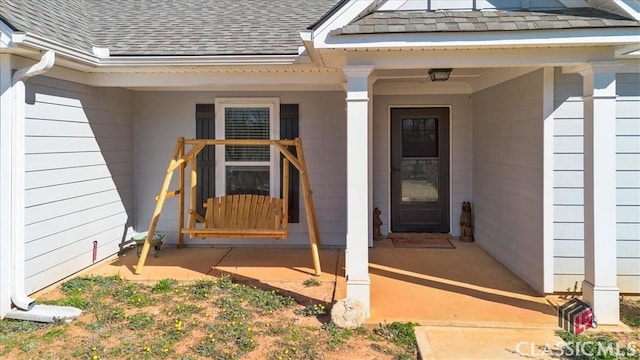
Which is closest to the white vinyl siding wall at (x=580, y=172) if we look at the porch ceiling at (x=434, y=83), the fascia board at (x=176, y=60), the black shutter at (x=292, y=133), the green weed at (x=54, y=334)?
the porch ceiling at (x=434, y=83)

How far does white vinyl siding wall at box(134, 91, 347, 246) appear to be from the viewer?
238 inches

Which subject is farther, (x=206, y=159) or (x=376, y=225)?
(x=376, y=225)

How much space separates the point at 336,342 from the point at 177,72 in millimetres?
3693

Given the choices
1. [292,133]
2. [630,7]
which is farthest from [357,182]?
[292,133]

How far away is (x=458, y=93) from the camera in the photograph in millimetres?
6504

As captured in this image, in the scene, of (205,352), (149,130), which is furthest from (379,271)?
(149,130)

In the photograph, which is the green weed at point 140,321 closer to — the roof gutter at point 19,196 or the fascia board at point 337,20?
the roof gutter at point 19,196

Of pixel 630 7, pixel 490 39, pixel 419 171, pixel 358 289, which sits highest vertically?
pixel 630 7

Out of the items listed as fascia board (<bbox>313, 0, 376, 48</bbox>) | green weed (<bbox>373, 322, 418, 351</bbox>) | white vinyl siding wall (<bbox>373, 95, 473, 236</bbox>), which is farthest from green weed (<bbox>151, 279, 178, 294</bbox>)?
white vinyl siding wall (<bbox>373, 95, 473, 236</bbox>)

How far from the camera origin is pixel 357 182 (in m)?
3.59

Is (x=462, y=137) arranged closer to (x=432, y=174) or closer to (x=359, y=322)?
(x=432, y=174)

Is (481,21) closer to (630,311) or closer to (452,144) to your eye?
(630,311)

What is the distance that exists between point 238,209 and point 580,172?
3.88m

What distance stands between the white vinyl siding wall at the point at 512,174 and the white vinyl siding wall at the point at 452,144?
26 cm
